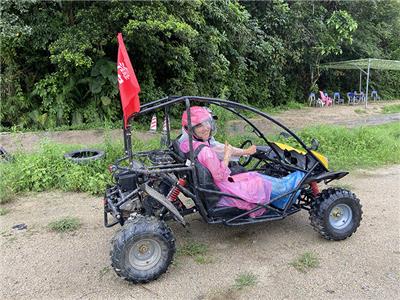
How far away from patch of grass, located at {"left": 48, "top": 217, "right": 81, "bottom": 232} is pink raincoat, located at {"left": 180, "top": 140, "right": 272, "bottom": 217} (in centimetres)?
151

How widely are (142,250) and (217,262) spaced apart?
0.71 m

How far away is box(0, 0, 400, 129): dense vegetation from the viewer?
339 inches

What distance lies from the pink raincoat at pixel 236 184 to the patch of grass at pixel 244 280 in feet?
2.00

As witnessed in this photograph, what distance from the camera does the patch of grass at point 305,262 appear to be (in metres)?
3.41

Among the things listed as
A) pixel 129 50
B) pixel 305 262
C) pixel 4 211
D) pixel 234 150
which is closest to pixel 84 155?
pixel 4 211

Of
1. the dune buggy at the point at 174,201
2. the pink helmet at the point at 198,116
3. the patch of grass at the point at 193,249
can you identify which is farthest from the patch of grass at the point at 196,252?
the pink helmet at the point at 198,116

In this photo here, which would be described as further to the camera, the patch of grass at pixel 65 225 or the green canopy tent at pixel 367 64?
the green canopy tent at pixel 367 64

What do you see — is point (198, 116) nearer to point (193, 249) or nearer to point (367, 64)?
point (193, 249)

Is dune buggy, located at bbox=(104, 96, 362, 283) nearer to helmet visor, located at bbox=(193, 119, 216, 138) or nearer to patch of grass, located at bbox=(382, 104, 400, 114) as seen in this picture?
helmet visor, located at bbox=(193, 119, 216, 138)

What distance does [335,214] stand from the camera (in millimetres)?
3924

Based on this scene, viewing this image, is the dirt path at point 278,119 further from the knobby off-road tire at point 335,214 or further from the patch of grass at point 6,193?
the knobby off-road tire at point 335,214

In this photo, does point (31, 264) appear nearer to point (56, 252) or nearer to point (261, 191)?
point (56, 252)

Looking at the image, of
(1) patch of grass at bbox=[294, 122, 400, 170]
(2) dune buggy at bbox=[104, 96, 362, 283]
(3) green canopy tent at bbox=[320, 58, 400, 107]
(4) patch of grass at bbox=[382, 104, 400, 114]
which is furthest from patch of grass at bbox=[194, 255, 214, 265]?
(3) green canopy tent at bbox=[320, 58, 400, 107]

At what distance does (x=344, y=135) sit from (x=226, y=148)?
5.03m
